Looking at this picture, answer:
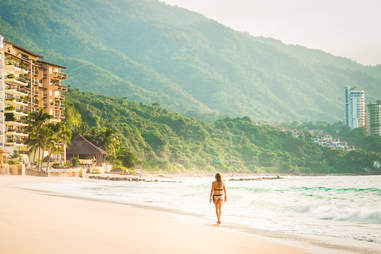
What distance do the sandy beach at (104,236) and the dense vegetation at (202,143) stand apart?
77.9m

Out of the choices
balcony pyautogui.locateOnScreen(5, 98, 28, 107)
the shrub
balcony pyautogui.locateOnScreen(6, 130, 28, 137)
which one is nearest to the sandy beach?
balcony pyautogui.locateOnScreen(6, 130, 28, 137)

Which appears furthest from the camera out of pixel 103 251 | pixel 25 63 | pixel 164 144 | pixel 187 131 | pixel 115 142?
pixel 187 131

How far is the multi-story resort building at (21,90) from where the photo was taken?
53531mm

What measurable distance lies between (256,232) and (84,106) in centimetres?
9759

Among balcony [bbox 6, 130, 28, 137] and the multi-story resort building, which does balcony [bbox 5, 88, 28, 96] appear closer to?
the multi-story resort building

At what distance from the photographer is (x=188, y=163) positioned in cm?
11562

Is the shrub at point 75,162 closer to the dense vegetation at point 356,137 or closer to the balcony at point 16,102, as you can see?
the balcony at point 16,102

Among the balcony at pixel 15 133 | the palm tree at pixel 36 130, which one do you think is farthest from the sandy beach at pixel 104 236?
the balcony at pixel 15 133

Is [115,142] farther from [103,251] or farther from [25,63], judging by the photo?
[103,251]

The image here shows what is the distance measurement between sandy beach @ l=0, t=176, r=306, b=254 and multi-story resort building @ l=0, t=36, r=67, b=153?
45.0m

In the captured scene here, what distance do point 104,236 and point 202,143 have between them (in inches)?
4707

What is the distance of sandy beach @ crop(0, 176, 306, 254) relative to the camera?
674cm

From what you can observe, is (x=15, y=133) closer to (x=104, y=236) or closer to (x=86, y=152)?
(x=86, y=152)

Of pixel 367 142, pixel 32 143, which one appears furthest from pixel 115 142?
pixel 367 142
